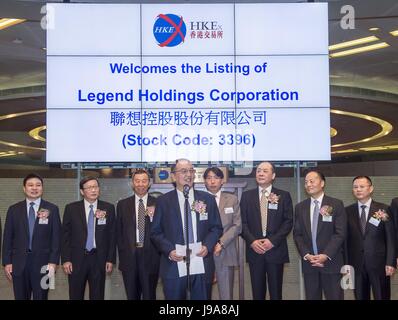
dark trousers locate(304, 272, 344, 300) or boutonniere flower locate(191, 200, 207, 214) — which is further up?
boutonniere flower locate(191, 200, 207, 214)

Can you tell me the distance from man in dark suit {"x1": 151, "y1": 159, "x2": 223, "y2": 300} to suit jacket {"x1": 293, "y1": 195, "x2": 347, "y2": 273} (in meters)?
0.73

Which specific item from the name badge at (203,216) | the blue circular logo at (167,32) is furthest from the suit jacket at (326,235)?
the blue circular logo at (167,32)

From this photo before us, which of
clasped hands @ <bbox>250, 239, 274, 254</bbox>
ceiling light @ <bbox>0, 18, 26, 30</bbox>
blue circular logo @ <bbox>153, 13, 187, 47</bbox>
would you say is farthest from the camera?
ceiling light @ <bbox>0, 18, 26, 30</bbox>

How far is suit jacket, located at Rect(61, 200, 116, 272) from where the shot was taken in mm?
4953

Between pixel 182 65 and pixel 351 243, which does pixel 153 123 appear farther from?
pixel 351 243

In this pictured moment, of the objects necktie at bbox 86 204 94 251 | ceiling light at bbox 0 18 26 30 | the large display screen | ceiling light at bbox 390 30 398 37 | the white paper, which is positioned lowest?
the white paper

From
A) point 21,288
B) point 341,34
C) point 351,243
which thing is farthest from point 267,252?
point 341,34

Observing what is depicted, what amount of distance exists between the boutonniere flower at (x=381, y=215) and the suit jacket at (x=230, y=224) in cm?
117

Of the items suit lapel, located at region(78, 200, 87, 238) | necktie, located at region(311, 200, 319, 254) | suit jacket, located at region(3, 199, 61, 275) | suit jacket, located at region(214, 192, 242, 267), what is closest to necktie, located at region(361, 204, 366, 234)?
necktie, located at region(311, 200, 319, 254)

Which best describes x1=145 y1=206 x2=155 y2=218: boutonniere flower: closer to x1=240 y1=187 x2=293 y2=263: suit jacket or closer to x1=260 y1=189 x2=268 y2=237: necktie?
x1=240 y1=187 x2=293 y2=263: suit jacket

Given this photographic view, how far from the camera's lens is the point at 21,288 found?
4.86 m

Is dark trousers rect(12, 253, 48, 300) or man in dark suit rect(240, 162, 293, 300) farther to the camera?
man in dark suit rect(240, 162, 293, 300)

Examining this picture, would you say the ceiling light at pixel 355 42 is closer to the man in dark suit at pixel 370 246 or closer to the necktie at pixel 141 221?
the man in dark suit at pixel 370 246

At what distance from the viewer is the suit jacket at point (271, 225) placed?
5.00m
